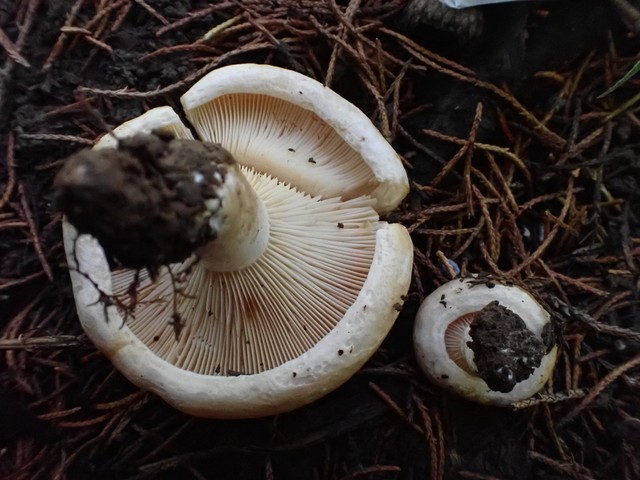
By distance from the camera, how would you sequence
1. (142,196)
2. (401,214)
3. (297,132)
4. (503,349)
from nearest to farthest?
(142,196), (503,349), (297,132), (401,214)

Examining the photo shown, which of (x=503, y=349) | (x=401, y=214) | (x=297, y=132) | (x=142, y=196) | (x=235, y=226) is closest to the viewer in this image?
(x=142, y=196)

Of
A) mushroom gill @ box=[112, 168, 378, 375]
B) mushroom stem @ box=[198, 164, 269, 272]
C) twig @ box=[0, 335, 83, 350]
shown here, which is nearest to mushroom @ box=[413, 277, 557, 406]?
mushroom gill @ box=[112, 168, 378, 375]

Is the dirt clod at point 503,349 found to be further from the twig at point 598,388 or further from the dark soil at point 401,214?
the twig at point 598,388

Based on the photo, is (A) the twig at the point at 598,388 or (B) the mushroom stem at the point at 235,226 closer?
(B) the mushroom stem at the point at 235,226

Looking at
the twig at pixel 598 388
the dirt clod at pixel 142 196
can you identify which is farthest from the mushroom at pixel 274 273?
the twig at pixel 598 388

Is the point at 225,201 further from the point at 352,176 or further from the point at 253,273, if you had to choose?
the point at 352,176

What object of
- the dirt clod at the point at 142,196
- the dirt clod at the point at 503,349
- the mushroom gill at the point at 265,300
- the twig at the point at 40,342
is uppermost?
the dirt clod at the point at 142,196

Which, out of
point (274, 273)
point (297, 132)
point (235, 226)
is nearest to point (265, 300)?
point (274, 273)

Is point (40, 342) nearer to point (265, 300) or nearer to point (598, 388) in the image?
point (265, 300)
